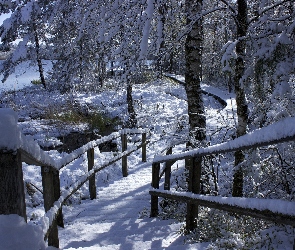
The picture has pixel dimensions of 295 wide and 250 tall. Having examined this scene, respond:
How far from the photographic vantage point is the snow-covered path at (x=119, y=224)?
3.93 meters

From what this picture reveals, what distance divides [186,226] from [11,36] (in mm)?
4979

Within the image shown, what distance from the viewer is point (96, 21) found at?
4977 mm

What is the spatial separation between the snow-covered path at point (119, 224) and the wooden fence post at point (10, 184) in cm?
190

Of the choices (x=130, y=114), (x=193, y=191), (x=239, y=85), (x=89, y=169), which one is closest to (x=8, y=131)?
(x=193, y=191)

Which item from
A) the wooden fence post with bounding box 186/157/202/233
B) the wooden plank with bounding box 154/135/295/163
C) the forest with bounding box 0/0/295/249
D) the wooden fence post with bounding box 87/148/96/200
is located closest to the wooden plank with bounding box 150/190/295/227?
the wooden fence post with bounding box 186/157/202/233

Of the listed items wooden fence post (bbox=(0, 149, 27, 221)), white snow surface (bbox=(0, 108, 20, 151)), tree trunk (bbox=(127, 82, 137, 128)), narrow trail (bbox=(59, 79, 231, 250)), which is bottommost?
narrow trail (bbox=(59, 79, 231, 250))

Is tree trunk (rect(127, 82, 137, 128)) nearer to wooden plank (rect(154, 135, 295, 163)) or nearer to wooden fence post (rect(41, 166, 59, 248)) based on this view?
wooden plank (rect(154, 135, 295, 163))

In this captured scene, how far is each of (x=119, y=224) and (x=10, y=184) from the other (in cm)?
359

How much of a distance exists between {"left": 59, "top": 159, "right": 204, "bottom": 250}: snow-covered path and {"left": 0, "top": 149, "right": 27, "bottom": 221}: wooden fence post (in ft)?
6.23

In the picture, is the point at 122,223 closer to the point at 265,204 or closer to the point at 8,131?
the point at 265,204

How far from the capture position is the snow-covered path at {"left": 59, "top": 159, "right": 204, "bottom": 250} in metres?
3.93

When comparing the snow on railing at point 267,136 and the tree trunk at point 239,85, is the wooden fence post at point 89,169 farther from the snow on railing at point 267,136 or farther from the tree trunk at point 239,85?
the snow on railing at point 267,136

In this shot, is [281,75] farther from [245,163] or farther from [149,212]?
[149,212]

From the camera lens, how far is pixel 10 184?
172 centimetres
